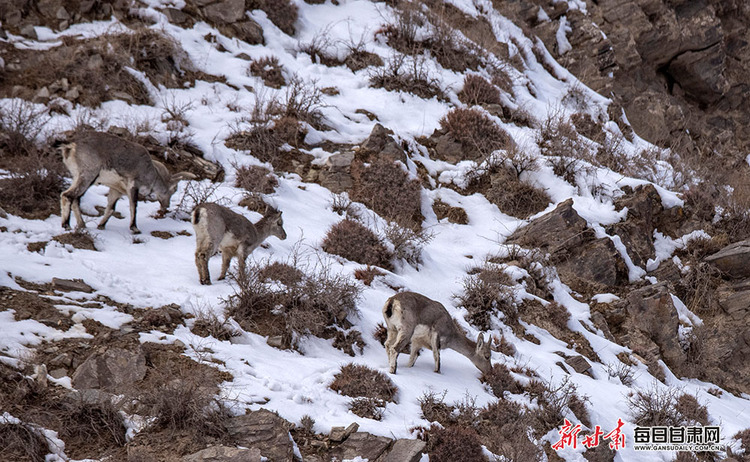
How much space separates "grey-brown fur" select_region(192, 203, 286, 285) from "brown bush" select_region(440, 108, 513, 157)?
811 centimetres

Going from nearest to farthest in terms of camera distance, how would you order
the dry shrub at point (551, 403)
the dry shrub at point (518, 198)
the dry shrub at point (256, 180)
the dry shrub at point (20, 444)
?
1. the dry shrub at point (20, 444)
2. the dry shrub at point (551, 403)
3. the dry shrub at point (256, 180)
4. the dry shrub at point (518, 198)

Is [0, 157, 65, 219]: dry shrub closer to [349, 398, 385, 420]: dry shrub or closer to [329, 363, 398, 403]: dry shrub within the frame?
[329, 363, 398, 403]: dry shrub

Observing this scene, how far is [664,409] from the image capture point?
10.1 metres

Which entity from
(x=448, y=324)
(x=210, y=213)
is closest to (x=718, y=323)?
(x=448, y=324)

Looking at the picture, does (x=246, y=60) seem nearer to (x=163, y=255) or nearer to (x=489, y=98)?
(x=489, y=98)

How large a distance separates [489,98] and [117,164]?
1169 centimetres

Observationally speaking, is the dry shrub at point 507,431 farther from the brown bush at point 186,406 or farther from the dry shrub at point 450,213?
the dry shrub at point 450,213

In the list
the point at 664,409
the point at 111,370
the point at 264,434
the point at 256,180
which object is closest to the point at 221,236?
the point at 111,370

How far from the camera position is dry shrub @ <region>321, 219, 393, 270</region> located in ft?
40.3

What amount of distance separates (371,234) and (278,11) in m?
10.7

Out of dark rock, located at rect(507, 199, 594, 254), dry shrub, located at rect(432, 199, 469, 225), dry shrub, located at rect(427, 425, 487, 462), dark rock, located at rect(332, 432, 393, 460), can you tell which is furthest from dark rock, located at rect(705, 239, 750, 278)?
dark rock, located at rect(332, 432, 393, 460)

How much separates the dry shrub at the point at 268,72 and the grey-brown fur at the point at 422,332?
34.5 feet

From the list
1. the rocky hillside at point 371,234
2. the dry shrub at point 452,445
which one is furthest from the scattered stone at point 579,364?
the dry shrub at point 452,445

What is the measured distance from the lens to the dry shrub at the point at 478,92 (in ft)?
62.2
